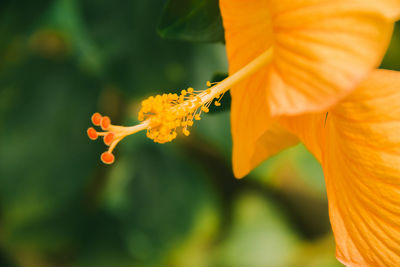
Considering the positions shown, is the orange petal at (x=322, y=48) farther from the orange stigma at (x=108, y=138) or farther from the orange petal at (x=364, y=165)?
the orange stigma at (x=108, y=138)

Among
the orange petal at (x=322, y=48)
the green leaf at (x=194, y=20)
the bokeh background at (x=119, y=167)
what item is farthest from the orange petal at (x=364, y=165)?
the bokeh background at (x=119, y=167)

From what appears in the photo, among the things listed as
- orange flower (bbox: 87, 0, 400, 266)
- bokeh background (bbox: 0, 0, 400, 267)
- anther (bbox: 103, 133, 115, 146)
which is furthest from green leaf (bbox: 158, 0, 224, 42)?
bokeh background (bbox: 0, 0, 400, 267)

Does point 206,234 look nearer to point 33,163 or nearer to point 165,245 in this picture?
point 165,245

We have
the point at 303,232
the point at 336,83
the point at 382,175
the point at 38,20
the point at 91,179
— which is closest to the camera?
the point at 336,83

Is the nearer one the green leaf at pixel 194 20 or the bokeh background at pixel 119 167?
the green leaf at pixel 194 20

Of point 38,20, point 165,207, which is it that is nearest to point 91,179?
point 165,207
